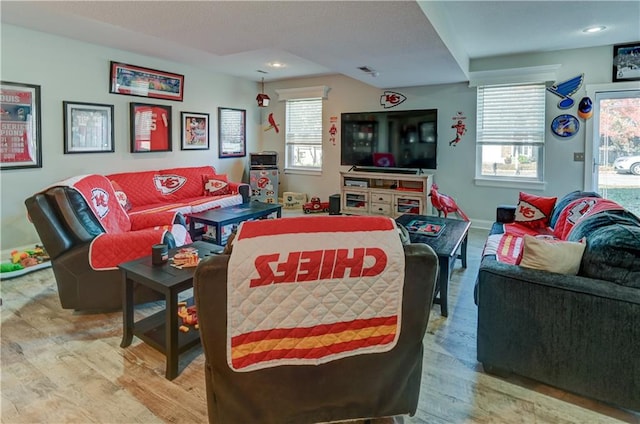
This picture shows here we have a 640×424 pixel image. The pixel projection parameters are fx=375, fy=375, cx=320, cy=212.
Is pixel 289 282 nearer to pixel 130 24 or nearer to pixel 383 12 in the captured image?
pixel 383 12

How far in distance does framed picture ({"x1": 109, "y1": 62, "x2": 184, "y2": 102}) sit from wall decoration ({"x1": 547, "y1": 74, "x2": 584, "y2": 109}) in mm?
5317

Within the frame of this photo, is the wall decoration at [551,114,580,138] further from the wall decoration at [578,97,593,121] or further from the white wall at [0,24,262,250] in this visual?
the white wall at [0,24,262,250]

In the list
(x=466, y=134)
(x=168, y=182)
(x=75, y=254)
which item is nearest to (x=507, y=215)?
(x=466, y=134)

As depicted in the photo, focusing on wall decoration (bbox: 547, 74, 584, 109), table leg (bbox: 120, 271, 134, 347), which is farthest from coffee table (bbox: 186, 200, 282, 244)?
wall decoration (bbox: 547, 74, 584, 109)

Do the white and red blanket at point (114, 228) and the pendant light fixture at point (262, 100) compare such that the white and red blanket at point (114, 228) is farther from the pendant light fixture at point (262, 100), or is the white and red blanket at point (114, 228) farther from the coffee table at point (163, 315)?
the pendant light fixture at point (262, 100)

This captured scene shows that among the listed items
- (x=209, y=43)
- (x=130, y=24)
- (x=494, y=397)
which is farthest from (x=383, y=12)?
(x=494, y=397)

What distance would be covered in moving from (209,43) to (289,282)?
303 centimetres

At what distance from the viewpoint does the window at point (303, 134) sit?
7.03 metres

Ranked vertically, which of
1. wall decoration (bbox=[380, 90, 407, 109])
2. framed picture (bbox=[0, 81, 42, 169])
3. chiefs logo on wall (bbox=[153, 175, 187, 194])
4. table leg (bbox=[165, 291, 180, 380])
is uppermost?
wall decoration (bbox=[380, 90, 407, 109])

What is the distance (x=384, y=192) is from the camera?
5961 millimetres

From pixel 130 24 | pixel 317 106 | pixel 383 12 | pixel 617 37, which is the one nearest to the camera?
pixel 383 12

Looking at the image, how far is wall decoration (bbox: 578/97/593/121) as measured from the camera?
15.5ft

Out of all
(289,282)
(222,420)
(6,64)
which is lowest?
(222,420)

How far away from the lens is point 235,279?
125 cm
